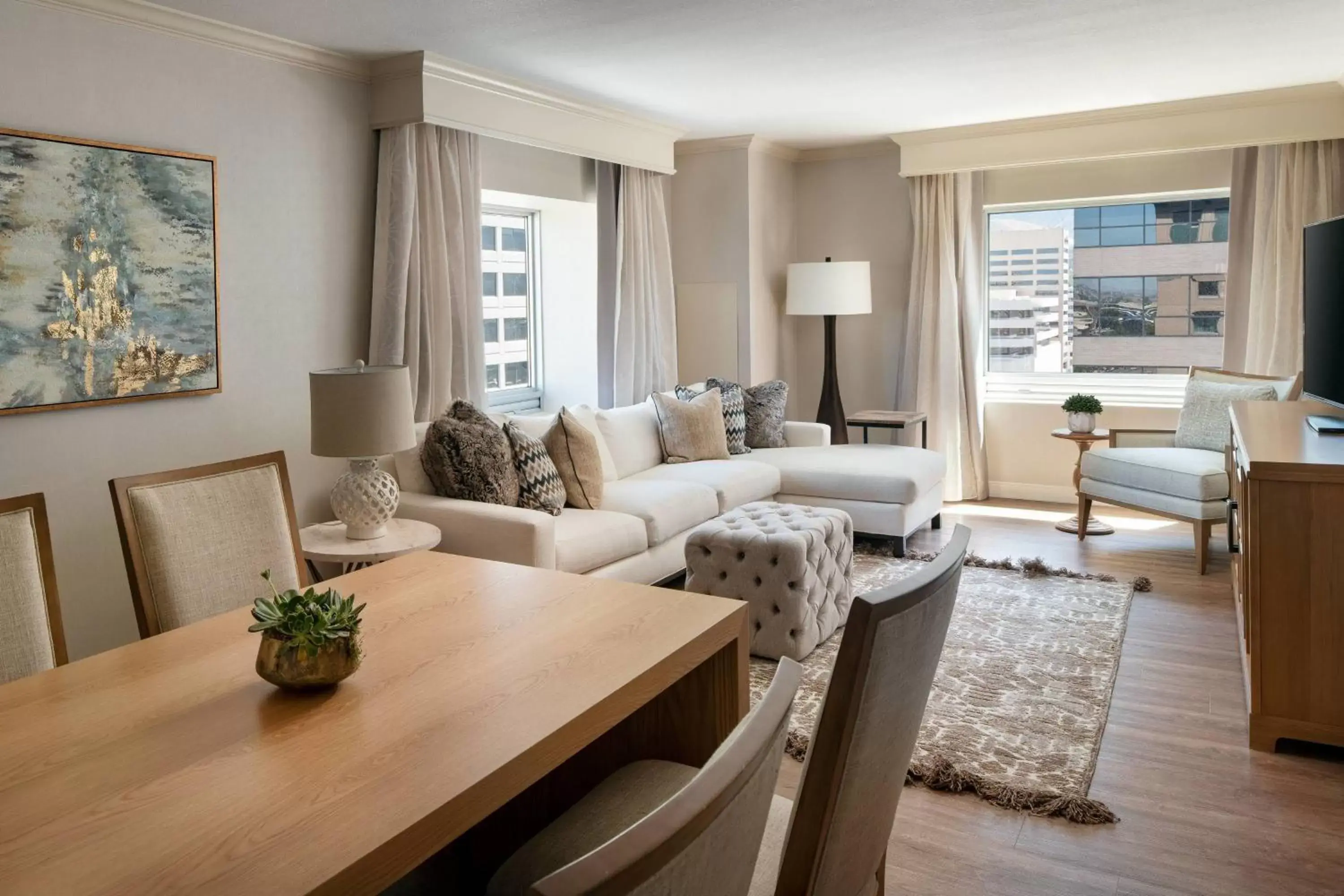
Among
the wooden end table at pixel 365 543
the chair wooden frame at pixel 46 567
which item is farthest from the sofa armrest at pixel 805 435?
the chair wooden frame at pixel 46 567

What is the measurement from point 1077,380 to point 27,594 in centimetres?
619

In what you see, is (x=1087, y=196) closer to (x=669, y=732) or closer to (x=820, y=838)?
(x=669, y=732)

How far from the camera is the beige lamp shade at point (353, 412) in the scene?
3459 mm

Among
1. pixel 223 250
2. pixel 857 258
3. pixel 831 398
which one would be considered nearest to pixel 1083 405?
pixel 831 398

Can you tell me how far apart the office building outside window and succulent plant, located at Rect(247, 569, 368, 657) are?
5.93 m

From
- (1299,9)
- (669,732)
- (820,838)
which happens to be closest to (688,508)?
(669,732)

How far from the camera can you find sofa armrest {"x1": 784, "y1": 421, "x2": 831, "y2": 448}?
20.5 feet

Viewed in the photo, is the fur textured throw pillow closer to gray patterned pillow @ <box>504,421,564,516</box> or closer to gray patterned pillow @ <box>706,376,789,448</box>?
gray patterned pillow @ <box>504,421,564,516</box>

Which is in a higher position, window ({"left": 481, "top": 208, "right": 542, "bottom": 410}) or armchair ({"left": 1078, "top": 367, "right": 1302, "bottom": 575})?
window ({"left": 481, "top": 208, "right": 542, "bottom": 410})

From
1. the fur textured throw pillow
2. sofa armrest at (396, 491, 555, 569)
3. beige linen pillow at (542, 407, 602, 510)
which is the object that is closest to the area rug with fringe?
sofa armrest at (396, 491, 555, 569)

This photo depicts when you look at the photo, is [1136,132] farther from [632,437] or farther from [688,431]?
[632,437]

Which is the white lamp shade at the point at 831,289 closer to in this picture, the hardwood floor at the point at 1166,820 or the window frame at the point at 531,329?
the window frame at the point at 531,329

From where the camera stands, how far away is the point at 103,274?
347 centimetres

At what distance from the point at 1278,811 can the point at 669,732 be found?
5.83ft
